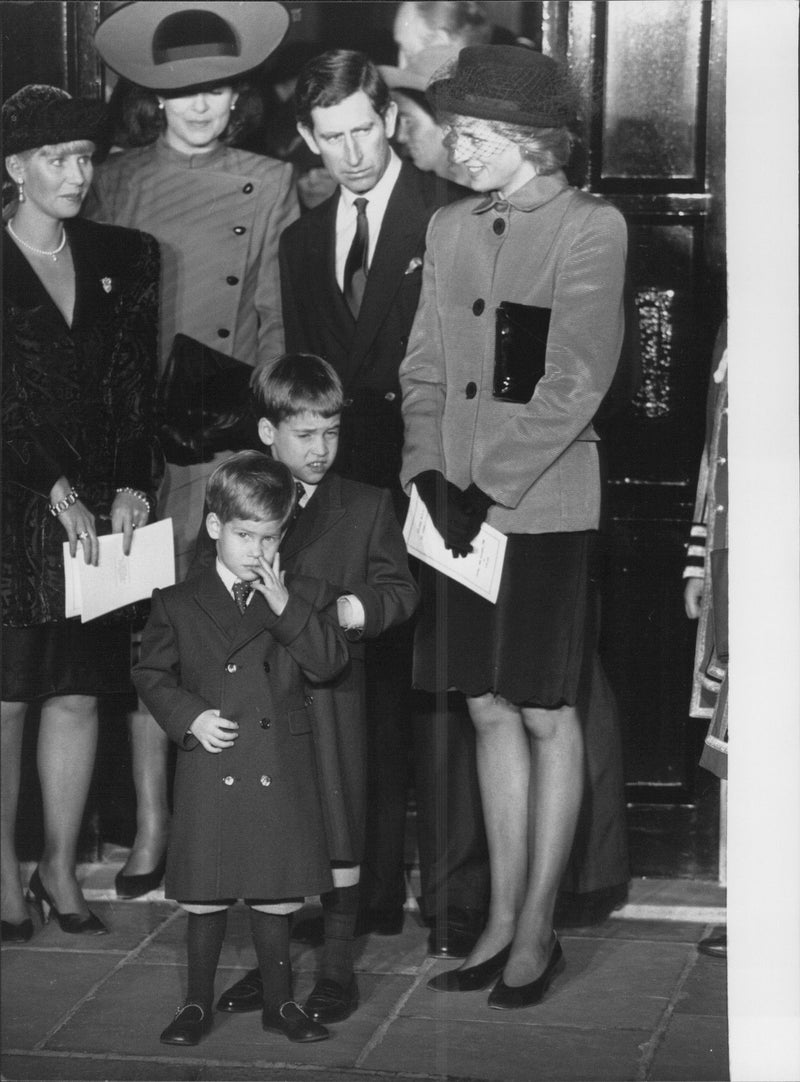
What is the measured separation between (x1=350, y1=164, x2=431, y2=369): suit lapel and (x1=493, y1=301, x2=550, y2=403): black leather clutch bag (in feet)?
1.23

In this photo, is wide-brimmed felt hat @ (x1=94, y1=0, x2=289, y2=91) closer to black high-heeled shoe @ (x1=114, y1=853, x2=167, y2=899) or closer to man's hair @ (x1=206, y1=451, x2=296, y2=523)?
man's hair @ (x1=206, y1=451, x2=296, y2=523)

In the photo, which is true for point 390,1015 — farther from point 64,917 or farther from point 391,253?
point 391,253

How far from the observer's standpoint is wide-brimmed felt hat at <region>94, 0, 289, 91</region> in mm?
4414

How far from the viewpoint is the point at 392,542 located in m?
4.36

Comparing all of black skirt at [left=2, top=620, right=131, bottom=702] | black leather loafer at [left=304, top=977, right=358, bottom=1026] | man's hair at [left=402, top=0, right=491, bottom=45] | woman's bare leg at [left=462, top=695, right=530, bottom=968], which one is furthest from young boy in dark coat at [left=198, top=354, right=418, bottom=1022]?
man's hair at [left=402, top=0, right=491, bottom=45]

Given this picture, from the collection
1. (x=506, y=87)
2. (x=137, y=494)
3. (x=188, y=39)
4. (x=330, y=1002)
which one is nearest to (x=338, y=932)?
(x=330, y=1002)

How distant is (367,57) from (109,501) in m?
1.34

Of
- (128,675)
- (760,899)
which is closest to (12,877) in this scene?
(128,675)

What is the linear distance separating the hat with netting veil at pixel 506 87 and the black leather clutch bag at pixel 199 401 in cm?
88

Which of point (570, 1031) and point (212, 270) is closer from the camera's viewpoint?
point (570, 1031)

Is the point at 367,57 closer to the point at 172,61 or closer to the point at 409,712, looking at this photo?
the point at 172,61

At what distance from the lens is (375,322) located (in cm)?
455

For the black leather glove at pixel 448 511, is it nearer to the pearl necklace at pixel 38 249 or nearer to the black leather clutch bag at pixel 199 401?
the black leather clutch bag at pixel 199 401

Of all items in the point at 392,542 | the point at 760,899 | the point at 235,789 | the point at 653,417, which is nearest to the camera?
the point at 760,899
